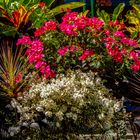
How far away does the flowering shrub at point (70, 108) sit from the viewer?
6.47 m

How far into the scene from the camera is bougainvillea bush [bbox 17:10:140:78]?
736cm

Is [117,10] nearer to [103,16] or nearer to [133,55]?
[103,16]

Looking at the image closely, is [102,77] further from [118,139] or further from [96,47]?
[118,139]

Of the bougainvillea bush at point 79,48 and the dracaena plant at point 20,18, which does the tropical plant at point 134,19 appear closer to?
the dracaena plant at point 20,18

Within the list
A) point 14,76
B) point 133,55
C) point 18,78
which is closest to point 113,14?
point 133,55

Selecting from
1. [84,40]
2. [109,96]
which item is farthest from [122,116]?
[84,40]

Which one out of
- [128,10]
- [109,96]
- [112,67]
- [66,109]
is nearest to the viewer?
[66,109]

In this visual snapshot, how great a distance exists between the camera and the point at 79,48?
7.49 m

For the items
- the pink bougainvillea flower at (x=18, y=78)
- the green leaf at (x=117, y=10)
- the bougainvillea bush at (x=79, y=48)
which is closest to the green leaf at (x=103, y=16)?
the green leaf at (x=117, y=10)

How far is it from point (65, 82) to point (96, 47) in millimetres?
909

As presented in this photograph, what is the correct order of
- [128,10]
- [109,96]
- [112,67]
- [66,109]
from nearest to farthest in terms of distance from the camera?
[66,109] → [109,96] → [112,67] → [128,10]

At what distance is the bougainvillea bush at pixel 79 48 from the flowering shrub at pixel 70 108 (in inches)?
22.2

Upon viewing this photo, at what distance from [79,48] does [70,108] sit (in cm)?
118

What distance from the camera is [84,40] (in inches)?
301
